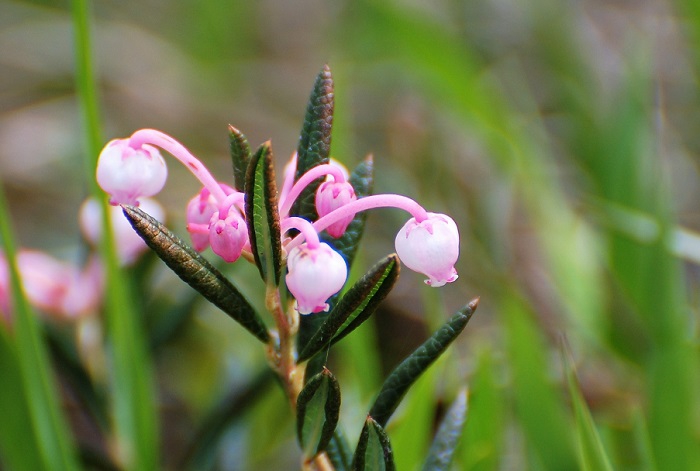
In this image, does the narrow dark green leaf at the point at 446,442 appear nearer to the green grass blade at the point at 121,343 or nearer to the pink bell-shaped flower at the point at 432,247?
the pink bell-shaped flower at the point at 432,247

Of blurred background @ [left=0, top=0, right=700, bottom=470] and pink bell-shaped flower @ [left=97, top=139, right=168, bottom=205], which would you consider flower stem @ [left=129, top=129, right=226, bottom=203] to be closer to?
pink bell-shaped flower @ [left=97, top=139, right=168, bottom=205]

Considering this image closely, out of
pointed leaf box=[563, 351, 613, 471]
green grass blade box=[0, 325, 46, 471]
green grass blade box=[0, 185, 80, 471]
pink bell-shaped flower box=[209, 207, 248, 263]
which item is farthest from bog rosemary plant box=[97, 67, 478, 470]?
green grass blade box=[0, 325, 46, 471]

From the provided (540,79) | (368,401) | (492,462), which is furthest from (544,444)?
(540,79)

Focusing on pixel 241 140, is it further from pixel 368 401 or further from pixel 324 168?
pixel 368 401

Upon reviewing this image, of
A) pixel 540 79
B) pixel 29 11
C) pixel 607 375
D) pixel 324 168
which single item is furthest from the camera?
pixel 29 11

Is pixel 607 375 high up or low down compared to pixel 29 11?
down

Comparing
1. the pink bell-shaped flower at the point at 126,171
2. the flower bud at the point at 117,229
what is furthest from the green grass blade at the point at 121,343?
the pink bell-shaped flower at the point at 126,171

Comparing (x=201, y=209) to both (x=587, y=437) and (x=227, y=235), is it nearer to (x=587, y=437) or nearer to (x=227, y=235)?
(x=227, y=235)
